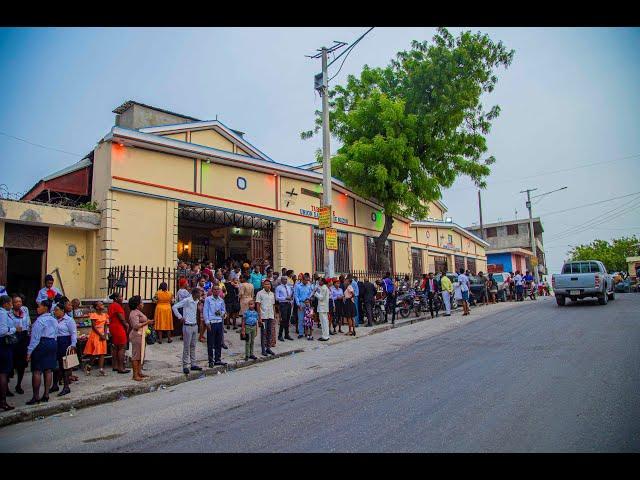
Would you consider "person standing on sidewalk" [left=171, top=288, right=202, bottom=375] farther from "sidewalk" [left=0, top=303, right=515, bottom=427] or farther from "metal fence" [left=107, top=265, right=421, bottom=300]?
"metal fence" [left=107, top=265, right=421, bottom=300]

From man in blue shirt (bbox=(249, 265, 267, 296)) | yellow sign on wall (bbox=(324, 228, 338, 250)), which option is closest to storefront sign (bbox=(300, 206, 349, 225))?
yellow sign on wall (bbox=(324, 228, 338, 250))

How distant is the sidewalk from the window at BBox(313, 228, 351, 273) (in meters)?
6.55

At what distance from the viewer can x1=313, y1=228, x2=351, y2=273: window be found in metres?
20.5

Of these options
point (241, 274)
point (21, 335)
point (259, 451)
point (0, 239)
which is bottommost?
point (259, 451)

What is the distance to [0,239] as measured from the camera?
40.1 feet

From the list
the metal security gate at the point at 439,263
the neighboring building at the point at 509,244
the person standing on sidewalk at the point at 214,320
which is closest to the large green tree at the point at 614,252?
the neighboring building at the point at 509,244

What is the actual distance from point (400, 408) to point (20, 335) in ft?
23.6

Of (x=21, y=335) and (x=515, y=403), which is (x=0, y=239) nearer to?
(x=21, y=335)

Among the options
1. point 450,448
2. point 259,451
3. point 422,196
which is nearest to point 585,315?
point 422,196

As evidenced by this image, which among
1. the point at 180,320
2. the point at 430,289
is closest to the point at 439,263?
the point at 430,289

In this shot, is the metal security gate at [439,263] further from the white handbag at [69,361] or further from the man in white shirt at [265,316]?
the white handbag at [69,361]

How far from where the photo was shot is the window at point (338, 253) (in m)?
20.5

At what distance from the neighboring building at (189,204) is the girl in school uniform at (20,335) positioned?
3.95 meters
